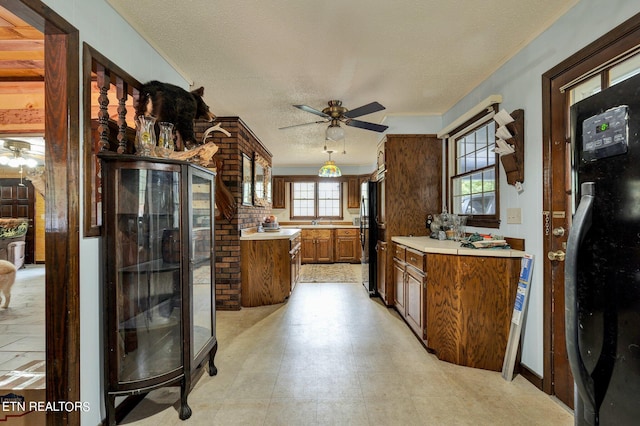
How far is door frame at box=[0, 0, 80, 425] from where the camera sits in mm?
1385

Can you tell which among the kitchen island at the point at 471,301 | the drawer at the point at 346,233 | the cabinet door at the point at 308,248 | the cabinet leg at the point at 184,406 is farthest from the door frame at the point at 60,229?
the drawer at the point at 346,233

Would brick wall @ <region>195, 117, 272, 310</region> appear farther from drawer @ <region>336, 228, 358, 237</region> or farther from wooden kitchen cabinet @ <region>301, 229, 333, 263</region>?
drawer @ <region>336, 228, 358, 237</region>

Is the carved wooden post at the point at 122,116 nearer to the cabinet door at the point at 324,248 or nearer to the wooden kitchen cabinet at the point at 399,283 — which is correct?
the wooden kitchen cabinet at the point at 399,283

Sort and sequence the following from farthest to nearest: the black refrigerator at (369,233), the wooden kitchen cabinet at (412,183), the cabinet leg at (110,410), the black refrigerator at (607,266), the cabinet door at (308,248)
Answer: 1. the cabinet door at (308,248)
2. the black refrigerator at (369,233)
3. the wooden kitchen cabinet at (412,183)
4. the cabinet leg at (110,410)
5. the black refrigerator at (607,266)

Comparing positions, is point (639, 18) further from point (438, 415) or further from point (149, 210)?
point (149, 210)

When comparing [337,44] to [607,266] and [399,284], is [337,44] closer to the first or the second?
[607,266]

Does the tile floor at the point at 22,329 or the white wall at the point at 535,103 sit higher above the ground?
the white wall at the point at 535,103

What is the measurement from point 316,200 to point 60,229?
6.49m

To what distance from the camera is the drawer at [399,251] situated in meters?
3.20

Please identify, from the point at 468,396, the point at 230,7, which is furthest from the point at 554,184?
the point at 230,7

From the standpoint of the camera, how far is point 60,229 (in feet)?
4.59

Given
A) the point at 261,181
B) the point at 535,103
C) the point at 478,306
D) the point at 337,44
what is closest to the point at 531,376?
the point at 478,306

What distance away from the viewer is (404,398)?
1899mm

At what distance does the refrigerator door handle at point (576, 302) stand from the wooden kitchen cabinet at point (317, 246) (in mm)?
Result: 6223
